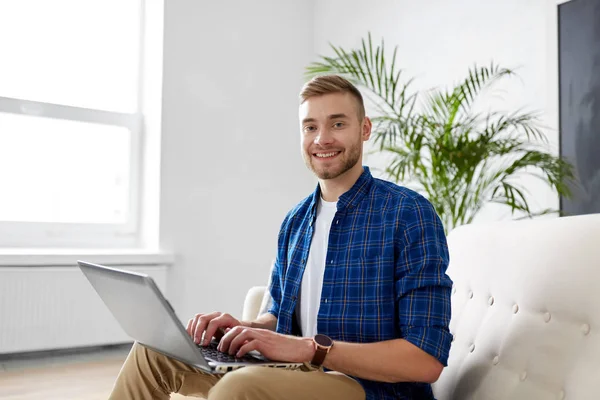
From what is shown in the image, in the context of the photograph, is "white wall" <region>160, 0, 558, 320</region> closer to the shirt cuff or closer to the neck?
the neck

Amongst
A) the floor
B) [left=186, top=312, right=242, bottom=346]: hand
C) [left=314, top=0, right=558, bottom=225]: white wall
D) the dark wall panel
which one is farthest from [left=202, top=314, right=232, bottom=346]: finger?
[left=314, top=0, right=558, bottom=225]: white wall

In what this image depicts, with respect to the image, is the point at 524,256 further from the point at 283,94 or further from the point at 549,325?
the point at 283,94

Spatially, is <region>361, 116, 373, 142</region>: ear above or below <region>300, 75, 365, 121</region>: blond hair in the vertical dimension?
below

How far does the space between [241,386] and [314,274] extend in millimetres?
516

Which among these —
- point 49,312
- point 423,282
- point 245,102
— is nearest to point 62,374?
point 49,312

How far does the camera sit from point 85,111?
4.59m

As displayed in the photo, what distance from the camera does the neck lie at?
171 cm

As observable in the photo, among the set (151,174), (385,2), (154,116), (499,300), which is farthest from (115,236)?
(499,300)

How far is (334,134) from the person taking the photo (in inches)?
66.5

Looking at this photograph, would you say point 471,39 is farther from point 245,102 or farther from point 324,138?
point 324,138

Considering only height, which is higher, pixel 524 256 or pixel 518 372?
pixel 524 256

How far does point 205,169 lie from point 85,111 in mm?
909

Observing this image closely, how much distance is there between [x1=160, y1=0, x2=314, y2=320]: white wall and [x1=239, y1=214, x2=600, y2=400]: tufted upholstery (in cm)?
324

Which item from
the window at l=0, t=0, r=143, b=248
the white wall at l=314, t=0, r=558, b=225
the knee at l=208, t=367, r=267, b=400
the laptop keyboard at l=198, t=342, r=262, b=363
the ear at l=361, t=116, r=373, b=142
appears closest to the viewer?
the knee at l=208, t=367, r=267, b=400
